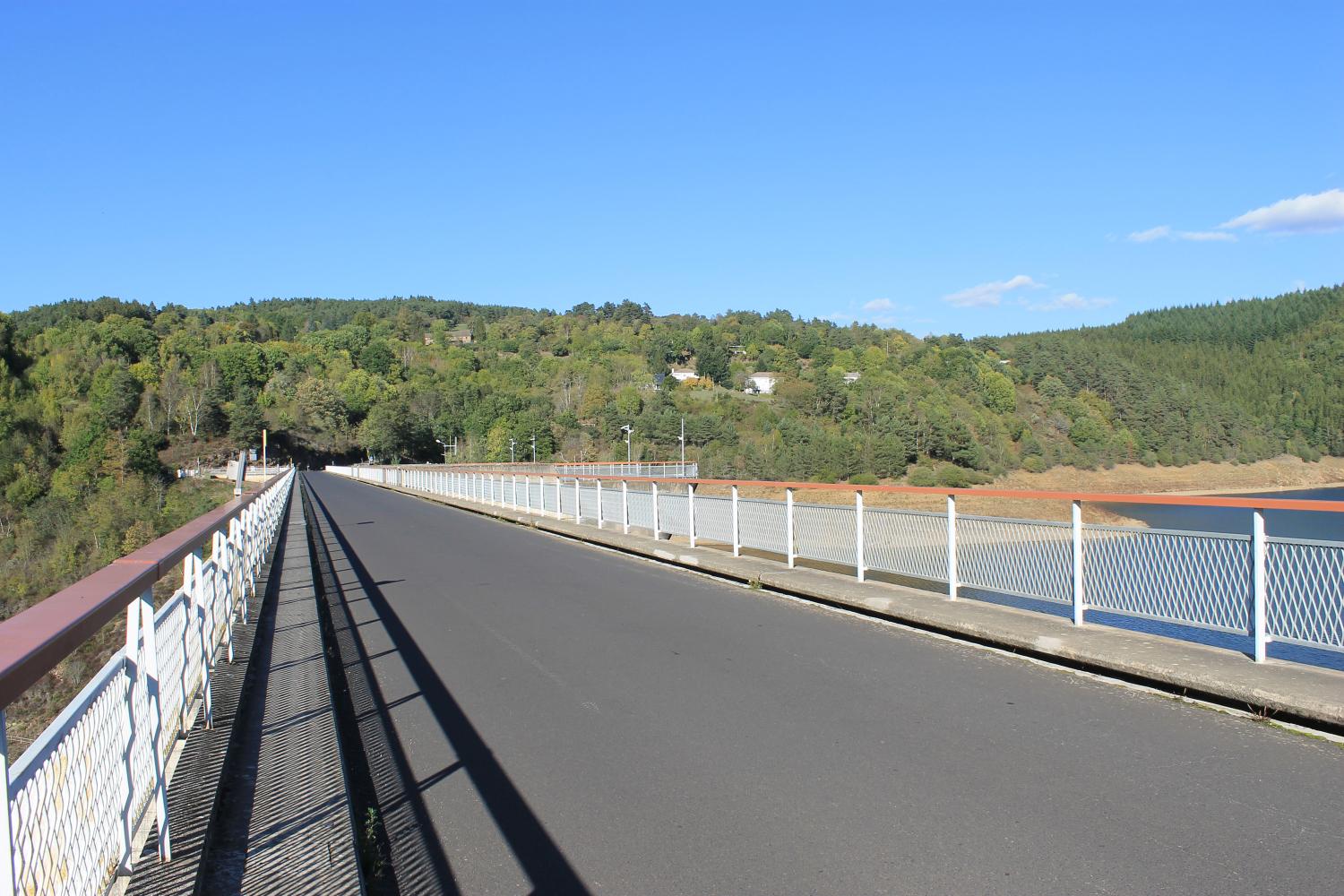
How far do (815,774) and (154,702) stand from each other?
124 inches

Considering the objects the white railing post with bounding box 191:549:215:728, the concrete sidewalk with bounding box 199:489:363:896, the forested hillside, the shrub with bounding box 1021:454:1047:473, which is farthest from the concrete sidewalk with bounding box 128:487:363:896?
the shrub with bounding box 1021:454:1047:473

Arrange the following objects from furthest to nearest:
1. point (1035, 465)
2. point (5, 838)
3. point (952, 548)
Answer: point (1035, 465)
point (952, 548)
point (5, 838)

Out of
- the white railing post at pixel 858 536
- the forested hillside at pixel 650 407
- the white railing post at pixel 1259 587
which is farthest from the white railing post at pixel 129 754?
the forested hillside at pixel 650 407

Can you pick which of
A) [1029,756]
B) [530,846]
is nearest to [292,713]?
[530,846]

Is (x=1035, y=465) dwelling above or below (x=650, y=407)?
below

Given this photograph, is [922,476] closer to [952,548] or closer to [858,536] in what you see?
[858,536]

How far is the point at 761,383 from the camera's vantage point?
179 m

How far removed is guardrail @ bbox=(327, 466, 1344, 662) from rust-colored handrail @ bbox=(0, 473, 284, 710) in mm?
5808

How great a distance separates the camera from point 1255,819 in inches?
163

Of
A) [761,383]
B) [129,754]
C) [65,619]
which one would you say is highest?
[761,383]

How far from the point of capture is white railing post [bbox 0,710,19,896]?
2207mm

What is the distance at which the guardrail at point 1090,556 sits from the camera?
6496 mm

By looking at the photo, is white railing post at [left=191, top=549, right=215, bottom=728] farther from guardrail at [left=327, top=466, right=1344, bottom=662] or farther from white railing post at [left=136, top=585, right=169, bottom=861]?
guardrail at [left=327, top=466, right=1344, bottom=662]

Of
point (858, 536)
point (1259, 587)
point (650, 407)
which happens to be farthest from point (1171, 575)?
point (650, 407)
